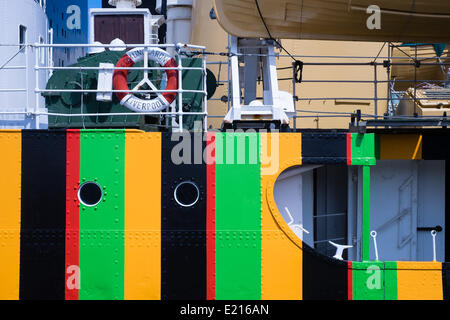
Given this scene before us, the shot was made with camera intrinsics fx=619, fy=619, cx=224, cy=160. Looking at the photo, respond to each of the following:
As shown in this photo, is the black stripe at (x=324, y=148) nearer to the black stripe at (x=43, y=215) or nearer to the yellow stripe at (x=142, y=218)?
the yellow stripe at (x=142, y=218)

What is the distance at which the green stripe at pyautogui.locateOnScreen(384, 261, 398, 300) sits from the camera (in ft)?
21.5

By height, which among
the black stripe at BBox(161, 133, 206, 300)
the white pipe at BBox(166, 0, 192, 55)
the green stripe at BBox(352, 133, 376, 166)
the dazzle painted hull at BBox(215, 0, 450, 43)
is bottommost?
the black stripe at BBox(161, 133, 206, 300)

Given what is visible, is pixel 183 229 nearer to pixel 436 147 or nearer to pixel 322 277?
pixel 322 277

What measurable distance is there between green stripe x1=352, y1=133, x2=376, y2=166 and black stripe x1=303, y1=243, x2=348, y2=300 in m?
1.08

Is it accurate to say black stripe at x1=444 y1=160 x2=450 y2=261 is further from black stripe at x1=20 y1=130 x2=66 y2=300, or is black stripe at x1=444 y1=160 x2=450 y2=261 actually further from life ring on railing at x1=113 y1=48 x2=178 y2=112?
black stripe at x1=20 y1=130 x2=66 y2=300

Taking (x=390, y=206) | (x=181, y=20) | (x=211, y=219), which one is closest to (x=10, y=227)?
(x=211, y=219)

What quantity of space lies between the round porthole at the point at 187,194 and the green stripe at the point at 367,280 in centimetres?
182

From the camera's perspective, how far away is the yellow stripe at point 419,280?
6.57 m

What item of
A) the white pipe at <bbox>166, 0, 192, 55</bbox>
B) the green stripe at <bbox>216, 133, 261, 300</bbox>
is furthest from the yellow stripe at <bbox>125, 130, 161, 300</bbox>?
the white pipe at <bbox>166, 0, 192, 55</bbox>

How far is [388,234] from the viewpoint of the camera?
725cm

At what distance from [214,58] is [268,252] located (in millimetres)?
5808

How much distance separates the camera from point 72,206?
6.61 m

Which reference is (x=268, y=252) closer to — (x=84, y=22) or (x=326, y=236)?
(x=326, y=236)
